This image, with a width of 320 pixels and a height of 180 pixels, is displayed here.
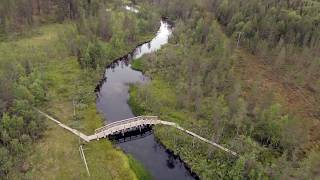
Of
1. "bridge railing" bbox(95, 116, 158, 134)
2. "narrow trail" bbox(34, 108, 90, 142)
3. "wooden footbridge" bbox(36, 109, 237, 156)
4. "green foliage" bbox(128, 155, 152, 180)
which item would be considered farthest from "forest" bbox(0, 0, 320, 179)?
"bridge railing" bbox(95, 116, 158, 134)

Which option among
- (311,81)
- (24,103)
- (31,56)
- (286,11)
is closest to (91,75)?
(31,56)

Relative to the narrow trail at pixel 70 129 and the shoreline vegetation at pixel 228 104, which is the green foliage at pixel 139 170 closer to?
the shoreline vegetation at pixel 228 104

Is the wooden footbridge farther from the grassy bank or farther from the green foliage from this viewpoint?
→ the green foliage

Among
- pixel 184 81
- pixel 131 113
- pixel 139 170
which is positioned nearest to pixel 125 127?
pixel 131 113

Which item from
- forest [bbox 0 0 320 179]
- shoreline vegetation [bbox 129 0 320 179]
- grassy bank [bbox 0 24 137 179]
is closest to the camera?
grassy bank [bbox 0 24 137 179]

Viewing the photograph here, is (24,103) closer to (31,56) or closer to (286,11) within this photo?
(31,56)

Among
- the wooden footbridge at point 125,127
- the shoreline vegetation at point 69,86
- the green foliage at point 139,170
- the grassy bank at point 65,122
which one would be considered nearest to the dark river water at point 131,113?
the green foliage at point 139,170
